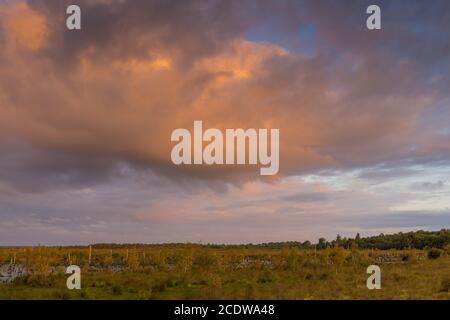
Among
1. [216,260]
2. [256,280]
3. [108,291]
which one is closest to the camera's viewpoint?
[108,291]

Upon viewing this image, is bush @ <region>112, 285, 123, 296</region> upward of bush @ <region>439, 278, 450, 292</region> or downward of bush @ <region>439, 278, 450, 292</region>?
downward

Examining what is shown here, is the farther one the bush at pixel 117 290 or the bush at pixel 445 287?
the bush at pixel 117 290

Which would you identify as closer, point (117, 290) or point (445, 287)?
point (445, 287)

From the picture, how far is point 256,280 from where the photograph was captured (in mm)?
30531

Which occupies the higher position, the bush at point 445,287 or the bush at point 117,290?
the bush at point 445,287

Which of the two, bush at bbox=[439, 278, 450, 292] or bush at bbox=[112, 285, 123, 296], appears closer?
bush at bbox=[439, 278, 450, 292]

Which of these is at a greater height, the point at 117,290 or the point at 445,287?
the point at 445,287
